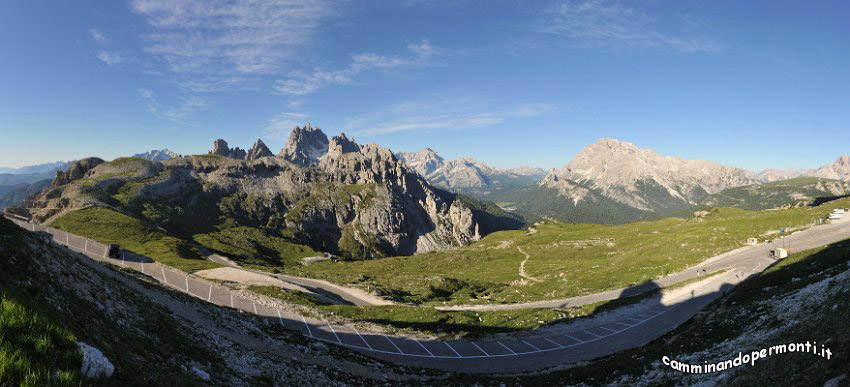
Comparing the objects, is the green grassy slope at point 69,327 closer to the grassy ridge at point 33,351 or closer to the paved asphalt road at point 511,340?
the grassy ridge at point 33,351

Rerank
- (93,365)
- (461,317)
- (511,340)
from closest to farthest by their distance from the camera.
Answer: (93,365)
(511,340)
(461,317)

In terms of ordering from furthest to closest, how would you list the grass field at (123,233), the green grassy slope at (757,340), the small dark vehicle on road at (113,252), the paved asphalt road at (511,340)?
the grass field at (123,233) → the small dark vehicle on road at (113,252) → the paved asphalt road at (511,340) → the green grassy slope at (757,340)

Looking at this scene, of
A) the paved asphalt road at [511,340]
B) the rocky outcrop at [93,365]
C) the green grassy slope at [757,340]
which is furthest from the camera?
the paved asphalt road at [511,340]

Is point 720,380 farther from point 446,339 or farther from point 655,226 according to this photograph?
point 655,226

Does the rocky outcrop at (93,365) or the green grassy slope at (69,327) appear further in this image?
the rocky outcrop at (93,365)

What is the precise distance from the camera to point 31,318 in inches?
400

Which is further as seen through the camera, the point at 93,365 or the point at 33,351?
the point at 93,365

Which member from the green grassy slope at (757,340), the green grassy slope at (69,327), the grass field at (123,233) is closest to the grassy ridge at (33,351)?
the green grassy slope at (69,327)

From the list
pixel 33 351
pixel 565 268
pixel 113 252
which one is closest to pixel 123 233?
pixel 113 252

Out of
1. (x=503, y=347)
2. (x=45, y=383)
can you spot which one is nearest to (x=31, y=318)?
(x=45, y=383)

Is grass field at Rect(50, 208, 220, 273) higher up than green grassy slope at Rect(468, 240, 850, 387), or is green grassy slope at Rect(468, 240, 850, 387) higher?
green grassy slope at Rect(468, 240, 850, 387)

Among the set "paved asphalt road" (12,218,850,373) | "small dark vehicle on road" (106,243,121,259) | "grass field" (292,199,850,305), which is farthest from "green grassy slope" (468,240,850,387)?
"small dark vehicle on road" (106,243,121,259)

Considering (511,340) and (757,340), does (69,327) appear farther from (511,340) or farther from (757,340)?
(511,340)

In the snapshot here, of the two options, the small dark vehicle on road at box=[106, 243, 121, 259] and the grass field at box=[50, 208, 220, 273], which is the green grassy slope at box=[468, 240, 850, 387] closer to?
the small dark vehicle on road at box=[106, 243, 121, 259]
